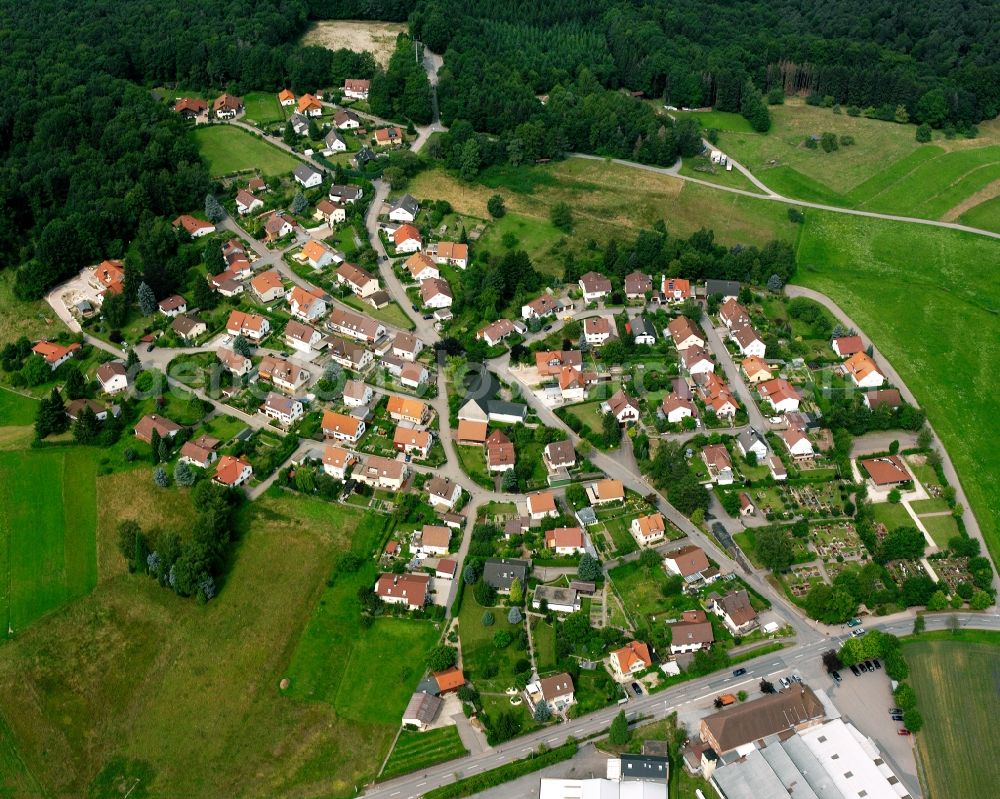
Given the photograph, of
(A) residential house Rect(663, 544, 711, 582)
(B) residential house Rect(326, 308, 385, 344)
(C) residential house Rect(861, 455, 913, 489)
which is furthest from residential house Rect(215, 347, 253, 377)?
(C) residential house Rect(861, 455, 913, 489)

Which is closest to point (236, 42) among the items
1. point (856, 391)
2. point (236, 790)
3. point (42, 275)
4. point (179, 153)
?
point (179, 153)

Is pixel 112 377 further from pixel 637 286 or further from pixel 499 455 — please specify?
pixel 637 286

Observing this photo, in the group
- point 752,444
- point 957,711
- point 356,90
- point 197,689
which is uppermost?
point 356,90

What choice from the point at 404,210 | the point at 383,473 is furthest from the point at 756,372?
the point at 404,210

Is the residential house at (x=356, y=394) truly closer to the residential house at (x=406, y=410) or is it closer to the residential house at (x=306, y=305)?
the residential house at (x=406, y=410)

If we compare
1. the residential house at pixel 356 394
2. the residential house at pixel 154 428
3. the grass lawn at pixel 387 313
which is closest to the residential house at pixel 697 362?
the grass lawn at pixel 387 313

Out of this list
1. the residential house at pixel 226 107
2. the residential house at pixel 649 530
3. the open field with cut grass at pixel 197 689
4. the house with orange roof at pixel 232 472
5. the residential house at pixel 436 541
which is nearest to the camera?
the open field with cut grass at pixel 197 689

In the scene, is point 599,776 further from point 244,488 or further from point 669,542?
point 244,488
